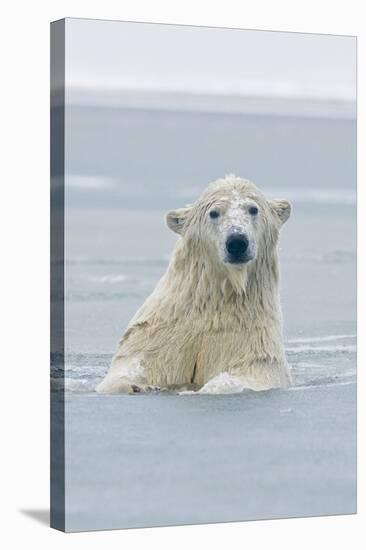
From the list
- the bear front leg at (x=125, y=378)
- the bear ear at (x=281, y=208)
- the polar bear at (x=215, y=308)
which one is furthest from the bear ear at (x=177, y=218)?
the bear front leg at (x=125, y=378)

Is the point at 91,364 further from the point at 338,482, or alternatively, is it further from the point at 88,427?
the point at 338,482

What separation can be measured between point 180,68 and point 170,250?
48.3 inches

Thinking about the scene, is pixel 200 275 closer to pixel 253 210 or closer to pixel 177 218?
pixel 177 218

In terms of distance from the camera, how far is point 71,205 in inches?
427

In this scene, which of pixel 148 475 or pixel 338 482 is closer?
pixel 148 475

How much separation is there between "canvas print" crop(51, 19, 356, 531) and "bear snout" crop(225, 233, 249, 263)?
0.04 ft

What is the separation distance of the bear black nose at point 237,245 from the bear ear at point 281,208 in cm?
41

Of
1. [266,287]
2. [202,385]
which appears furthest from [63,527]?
[266,287]

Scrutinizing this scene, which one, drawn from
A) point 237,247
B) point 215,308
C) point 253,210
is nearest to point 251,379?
point 215,308

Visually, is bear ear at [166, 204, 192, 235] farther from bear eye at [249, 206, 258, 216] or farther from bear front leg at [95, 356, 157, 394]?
bear front leg at [95, 356, 157, 394]

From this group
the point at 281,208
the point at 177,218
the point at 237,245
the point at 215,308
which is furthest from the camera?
the point at 281,208

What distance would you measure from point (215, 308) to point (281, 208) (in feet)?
2.69

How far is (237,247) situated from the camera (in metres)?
11.3

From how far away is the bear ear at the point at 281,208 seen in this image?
11.6 meters
